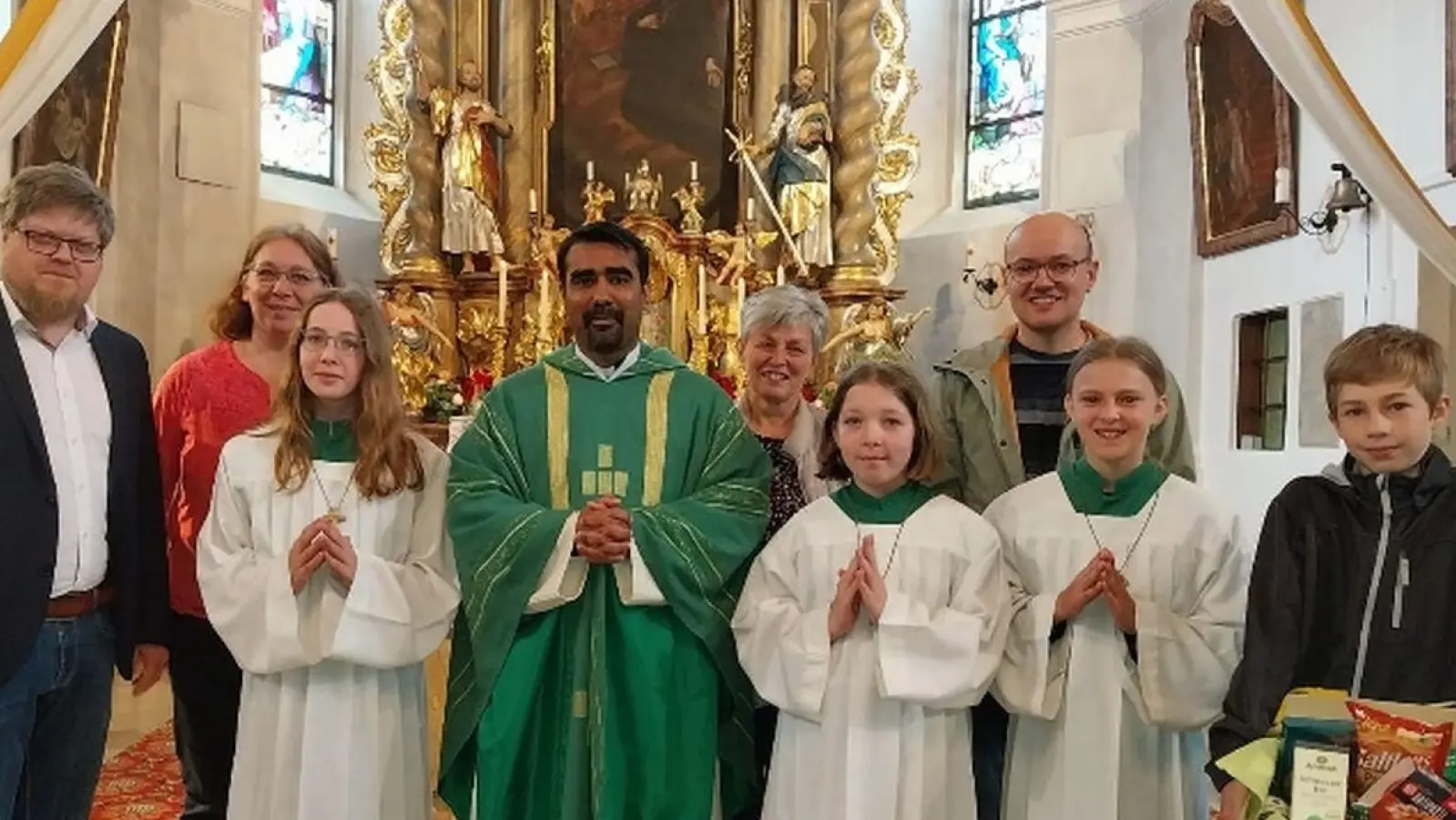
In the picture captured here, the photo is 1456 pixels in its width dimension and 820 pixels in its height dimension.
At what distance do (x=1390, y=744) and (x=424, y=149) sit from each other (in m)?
8.95

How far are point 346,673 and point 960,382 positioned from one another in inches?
65.7

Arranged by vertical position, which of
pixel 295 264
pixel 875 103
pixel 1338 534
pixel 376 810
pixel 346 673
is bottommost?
pixel 376 810

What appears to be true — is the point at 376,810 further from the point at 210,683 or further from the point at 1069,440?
the point at 1069,440

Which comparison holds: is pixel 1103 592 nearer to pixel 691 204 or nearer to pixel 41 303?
pixel 41 303

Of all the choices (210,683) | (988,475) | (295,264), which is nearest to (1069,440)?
(988,475)

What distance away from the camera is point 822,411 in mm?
3871

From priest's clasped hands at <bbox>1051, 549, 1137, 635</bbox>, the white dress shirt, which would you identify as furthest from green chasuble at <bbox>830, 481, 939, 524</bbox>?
the white dress shirt

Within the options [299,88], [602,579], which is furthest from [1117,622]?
[299,88]

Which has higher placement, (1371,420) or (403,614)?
(1371,420)

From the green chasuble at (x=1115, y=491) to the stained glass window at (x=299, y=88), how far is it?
9237 mm

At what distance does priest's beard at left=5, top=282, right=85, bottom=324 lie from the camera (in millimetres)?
3109

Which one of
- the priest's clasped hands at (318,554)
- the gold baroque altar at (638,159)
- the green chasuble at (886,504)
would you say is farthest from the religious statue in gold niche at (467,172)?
the green chasuble at (886,504)

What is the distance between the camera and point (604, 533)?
125 inches

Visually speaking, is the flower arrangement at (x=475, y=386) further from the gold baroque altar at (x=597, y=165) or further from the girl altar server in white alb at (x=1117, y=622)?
the girl altar server in white alb at (x=1117, y=622)
